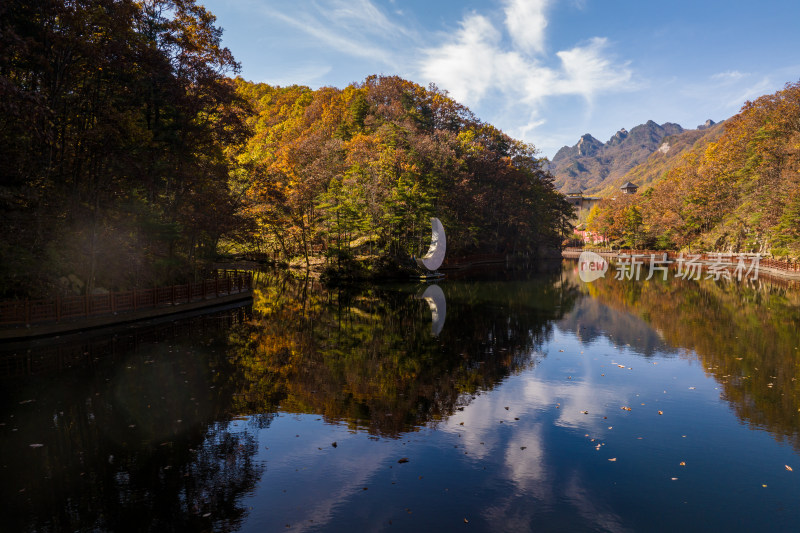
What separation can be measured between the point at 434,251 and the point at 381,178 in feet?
34.2

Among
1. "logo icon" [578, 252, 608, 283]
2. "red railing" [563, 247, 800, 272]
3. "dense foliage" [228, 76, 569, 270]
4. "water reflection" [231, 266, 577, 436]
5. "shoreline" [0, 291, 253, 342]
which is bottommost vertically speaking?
"shoreline" [0, 291, 253, 342]

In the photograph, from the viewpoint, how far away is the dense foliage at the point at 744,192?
170ft

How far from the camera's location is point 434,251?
51.4 m

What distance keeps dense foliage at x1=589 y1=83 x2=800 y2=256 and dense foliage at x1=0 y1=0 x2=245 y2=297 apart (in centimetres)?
5729

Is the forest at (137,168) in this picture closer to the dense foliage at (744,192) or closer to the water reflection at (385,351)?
the water reflection at (385,351)

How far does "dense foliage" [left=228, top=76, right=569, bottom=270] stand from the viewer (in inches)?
1892

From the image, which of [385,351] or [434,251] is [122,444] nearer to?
[385,351]

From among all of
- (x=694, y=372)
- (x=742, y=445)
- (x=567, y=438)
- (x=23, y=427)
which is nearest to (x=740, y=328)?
(x=694, y=372)

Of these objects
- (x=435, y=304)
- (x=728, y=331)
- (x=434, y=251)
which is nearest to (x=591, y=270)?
(x=434, y=251)

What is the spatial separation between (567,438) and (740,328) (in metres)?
17.5

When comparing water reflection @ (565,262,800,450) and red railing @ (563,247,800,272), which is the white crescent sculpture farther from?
red railing @ (563,247,800,272)

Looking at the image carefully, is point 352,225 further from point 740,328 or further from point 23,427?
point 23,427

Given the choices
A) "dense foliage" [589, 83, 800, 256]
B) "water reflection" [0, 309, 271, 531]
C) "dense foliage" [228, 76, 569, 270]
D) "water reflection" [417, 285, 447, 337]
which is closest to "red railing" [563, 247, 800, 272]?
"dense foliage" [589, 83, 800, 256]

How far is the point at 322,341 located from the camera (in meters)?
18.4
